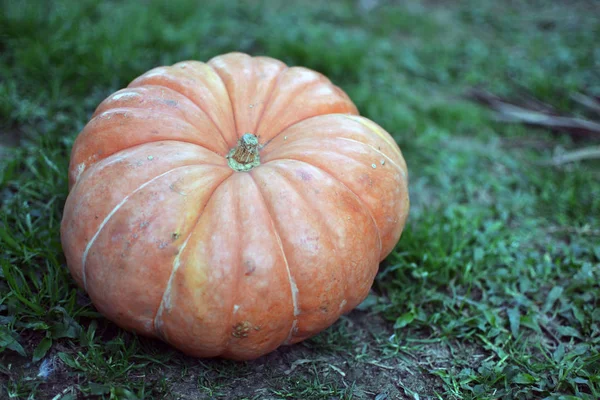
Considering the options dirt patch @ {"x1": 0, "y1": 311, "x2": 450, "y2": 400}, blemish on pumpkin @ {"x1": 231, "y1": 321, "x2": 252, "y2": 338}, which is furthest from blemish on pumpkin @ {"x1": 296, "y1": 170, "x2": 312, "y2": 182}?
dirt patch @ {"x1": 0, "y1": 311, "x2": 450, "y2": 400}

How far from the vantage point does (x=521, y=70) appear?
519cm

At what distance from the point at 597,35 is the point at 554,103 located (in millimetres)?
1726

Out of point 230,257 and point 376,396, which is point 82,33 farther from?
point 376,396

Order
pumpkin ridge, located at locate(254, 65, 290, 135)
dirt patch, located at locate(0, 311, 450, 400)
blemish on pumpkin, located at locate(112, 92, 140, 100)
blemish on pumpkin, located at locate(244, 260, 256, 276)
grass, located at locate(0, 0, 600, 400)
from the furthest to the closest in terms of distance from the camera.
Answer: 1. pumpkin ridge, located at locate(254, 65, 290, 135)
2. blemish on pumpkin, located at locate(112, 92, 140, 100)
3. grass, located at locate(0, 0, 600, 400)
4. dirt patch, located at locate(0, 311, 450, 400)
5. blemish on pumpkin, located at locate(244, 260, 256, 276)

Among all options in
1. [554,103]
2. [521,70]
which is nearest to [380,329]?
[554,103]

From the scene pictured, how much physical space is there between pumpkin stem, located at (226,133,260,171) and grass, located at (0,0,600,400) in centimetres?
87

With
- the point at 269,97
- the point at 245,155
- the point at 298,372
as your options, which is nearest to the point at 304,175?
the point at 245,155

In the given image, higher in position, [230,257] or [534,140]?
[230,257]

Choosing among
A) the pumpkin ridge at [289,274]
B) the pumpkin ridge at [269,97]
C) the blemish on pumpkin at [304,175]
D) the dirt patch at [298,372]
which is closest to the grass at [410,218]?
the dirt patch at [298,372]

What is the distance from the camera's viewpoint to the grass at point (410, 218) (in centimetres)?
229

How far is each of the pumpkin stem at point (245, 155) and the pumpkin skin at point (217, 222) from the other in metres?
0.04

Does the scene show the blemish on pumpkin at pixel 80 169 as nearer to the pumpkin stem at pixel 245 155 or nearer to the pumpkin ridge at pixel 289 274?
the pumpkin stem at pixel 245 155

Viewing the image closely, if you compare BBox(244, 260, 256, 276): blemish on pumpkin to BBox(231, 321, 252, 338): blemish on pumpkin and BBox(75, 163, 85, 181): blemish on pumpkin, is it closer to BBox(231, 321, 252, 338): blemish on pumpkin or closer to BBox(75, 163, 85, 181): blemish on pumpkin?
BBox(231, 321, 252, 338): blemish on pumpkin

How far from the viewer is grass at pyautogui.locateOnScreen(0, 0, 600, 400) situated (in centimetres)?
229
